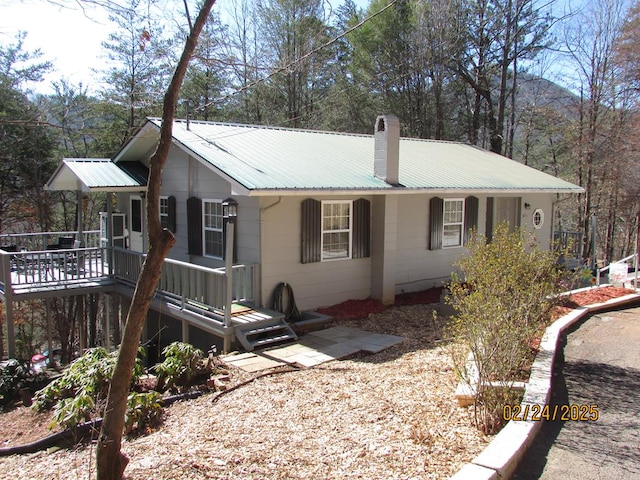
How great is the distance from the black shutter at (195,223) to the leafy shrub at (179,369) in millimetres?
4195

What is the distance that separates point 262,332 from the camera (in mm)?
8258

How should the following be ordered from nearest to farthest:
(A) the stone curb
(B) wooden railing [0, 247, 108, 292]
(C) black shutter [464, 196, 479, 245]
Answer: (A) the stone curb
(B) wooden railing [0, 247, 108, 292]
(C) black shutter [464, 196, 479, 245]

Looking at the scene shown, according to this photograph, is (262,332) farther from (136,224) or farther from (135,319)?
(136,224)

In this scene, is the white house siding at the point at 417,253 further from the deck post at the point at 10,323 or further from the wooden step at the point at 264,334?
the deck post at the point at 10,323

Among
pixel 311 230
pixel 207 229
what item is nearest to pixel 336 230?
pixel 311 230

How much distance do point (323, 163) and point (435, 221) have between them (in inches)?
118

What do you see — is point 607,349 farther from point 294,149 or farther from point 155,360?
point 155,360

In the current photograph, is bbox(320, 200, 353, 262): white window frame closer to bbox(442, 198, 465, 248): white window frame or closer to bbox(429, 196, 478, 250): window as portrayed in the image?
bbox(429, 196, 478, 250): window

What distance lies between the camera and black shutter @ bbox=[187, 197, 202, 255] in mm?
10594

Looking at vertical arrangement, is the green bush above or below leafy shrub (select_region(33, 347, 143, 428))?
above

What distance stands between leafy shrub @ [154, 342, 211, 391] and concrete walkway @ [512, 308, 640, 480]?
4.10 meters

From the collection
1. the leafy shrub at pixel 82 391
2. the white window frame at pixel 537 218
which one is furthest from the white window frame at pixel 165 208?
the white window frame at pixel 537 218

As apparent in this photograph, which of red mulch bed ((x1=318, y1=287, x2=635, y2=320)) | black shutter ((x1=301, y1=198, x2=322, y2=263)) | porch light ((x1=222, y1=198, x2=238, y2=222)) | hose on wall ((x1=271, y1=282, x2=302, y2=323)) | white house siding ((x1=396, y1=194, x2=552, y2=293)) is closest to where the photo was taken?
porch light ((x1=222, y1=198, x2=238, y2=222))
